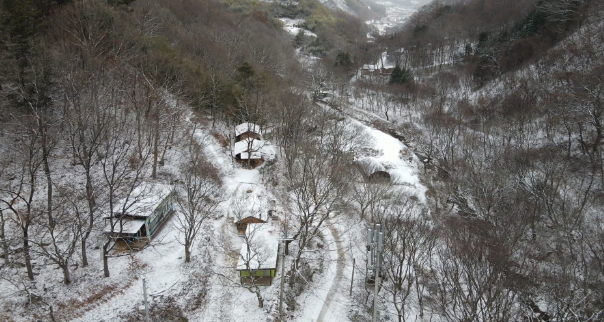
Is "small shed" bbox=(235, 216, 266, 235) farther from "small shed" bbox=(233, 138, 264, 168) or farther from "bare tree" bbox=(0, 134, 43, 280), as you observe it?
"bare tree" bbox=(0, 134, 43, 280)

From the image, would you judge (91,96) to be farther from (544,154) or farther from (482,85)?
(482,85)

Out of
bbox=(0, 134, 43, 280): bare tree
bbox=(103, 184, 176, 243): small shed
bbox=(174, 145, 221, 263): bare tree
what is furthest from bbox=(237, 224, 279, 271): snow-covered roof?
bbox=(0, 134, 43, 280): bare tree

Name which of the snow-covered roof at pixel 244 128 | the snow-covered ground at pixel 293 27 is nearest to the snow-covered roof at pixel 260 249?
the snow-covered roof at pixel 244 128

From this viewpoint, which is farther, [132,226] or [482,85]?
[482,85]

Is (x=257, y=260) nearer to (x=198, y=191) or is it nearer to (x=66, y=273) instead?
(x=198, y=191)

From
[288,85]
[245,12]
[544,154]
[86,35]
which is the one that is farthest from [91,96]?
[245,12]

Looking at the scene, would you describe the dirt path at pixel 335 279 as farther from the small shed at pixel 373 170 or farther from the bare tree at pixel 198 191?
the bare tree at pixel 198 191

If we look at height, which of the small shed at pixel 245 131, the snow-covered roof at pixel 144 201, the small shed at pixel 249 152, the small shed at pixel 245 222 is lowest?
the small shed at pixel 245 222
